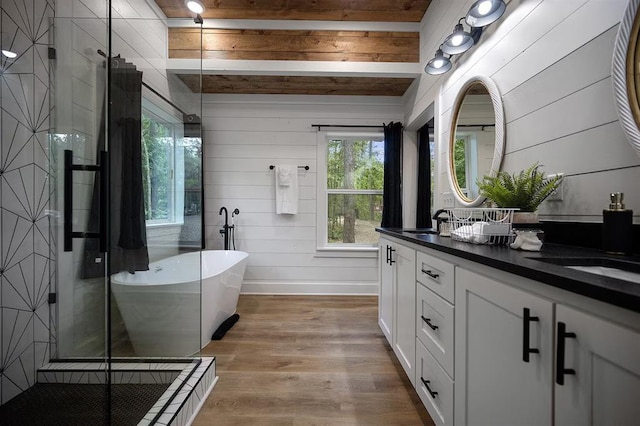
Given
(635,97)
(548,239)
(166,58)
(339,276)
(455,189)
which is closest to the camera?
(635,97)

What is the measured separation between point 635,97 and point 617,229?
43 cm

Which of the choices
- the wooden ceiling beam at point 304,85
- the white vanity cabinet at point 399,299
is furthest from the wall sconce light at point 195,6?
the white vanity cabinet at point 399,299

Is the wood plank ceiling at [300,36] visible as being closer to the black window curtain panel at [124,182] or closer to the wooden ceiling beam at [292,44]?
the wooden ceiling beam at [292,44]

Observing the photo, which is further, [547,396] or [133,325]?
[133,325]

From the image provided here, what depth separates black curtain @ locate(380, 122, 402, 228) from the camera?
3188 mm

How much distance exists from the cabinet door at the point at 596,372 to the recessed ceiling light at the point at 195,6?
9.56 feet

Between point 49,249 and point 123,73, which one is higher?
point 123,73

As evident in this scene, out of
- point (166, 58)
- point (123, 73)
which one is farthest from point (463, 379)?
point (166, 58)

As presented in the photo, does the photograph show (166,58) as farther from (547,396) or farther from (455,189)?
(547,396)

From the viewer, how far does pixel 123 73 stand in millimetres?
1659

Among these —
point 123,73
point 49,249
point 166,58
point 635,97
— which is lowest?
point 49,249

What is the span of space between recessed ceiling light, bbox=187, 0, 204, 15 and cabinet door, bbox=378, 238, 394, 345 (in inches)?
96.5

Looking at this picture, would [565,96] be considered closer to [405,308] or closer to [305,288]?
[405,308]

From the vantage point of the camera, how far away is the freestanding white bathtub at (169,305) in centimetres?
169
